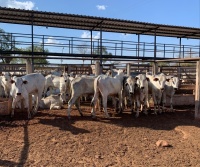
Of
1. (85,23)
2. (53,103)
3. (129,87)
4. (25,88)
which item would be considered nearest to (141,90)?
(129,87)

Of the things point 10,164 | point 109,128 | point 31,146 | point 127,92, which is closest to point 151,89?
point 127,92

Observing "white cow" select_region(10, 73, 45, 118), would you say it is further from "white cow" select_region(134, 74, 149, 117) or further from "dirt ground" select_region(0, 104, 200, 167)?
"white cow" select_region(134, 74, 149, 117)

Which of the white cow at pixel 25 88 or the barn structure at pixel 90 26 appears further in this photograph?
the barn structure at pixel 90 26

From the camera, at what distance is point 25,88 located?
906 centimetres

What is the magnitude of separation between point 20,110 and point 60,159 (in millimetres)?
4259

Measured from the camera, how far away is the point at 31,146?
256 inches

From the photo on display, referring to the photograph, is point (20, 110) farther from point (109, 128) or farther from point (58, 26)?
point (58, 26)

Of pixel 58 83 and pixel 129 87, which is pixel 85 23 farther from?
pixel 129 87

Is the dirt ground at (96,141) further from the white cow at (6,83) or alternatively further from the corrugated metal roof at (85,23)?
the corrugated metal roof at (85,23)

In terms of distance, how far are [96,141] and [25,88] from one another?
345cm

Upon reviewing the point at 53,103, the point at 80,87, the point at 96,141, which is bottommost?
the point at 96,141

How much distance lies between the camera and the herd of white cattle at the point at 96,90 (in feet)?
29.5

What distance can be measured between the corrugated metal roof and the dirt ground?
992 cm

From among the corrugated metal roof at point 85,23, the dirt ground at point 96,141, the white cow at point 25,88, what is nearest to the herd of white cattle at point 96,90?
the white cow at point 25,88
